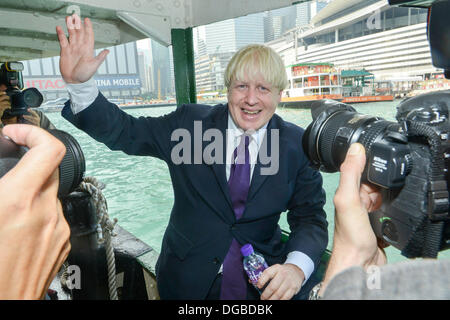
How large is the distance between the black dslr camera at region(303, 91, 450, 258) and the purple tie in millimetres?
610

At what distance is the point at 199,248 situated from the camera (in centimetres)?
129

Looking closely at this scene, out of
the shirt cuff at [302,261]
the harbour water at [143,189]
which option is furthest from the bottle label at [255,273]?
the harbour water at [143,189]

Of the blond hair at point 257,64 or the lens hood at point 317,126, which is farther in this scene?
the blond hair at point 257,64

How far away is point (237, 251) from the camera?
1.29 metres

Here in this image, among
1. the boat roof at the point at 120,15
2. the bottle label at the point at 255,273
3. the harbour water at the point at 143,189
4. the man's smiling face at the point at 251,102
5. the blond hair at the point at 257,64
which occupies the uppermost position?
the boat roof at the point at 120,15

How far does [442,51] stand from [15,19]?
206 centimetres

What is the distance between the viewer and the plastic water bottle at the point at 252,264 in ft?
4.01

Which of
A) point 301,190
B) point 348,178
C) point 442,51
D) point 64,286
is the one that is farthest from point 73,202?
point 442,51

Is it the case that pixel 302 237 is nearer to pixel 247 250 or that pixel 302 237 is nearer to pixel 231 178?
pixel 247 250

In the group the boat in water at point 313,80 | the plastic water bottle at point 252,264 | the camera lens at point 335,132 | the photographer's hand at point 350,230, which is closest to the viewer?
the photographer's hand at point 350,230

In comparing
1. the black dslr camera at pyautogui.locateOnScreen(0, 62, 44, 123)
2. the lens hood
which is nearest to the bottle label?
the lens hood

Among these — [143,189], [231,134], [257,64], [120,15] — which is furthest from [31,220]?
[143,189]

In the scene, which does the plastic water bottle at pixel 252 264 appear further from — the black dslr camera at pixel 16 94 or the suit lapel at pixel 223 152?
the black dslr camera at pixel 16 94

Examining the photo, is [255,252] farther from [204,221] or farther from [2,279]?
[2,279]
